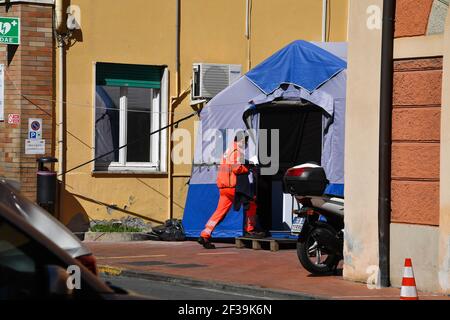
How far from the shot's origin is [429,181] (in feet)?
38.9

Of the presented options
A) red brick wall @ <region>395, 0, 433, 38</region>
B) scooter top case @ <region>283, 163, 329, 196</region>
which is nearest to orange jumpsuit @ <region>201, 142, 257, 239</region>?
scooter top case @ <region>283, 163, 329, 196</region>

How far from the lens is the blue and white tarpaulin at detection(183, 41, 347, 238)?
55.7ft

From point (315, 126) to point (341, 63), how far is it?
1378 mm

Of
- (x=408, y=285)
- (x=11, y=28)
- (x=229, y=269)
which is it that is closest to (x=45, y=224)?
(x=408, y=285)

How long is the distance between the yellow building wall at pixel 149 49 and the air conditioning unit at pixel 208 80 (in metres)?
0.27

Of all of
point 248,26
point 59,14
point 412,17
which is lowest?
point 412,17

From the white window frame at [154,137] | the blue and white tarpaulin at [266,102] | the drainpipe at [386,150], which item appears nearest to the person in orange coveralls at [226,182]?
the blue and white tarpaulin at [266,102]

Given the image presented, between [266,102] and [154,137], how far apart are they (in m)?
3.26

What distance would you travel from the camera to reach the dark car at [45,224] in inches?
243

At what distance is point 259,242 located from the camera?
17078 millimetres

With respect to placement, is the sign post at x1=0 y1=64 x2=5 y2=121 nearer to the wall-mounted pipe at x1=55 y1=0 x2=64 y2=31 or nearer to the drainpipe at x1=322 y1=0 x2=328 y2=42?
the wall-mounted pipe at x1=55 y1=0 x2=64 y2=31

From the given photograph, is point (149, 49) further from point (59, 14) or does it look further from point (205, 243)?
point (205, 243)

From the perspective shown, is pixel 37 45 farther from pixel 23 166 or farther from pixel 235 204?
pixel 235 204

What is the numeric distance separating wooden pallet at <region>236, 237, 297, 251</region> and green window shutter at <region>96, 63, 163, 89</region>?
4233 mm
